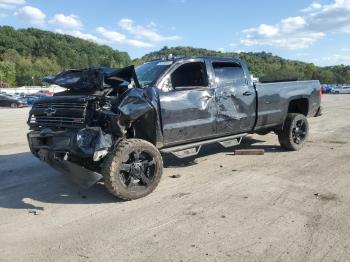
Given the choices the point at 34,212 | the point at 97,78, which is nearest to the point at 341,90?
the point at 97,78

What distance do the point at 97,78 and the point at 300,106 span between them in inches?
207

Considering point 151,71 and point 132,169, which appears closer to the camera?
point 132,169

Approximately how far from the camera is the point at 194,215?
4840 millimetres

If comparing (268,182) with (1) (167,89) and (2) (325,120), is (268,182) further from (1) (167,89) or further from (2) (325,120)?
(2) (325,120)

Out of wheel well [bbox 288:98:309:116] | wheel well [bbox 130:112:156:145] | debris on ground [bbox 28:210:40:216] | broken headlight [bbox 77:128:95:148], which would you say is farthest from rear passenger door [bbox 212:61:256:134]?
debris on ground [bbox 28:210:40:216]

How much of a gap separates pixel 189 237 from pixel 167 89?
2.75 metres

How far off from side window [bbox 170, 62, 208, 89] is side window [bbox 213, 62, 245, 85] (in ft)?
0.97

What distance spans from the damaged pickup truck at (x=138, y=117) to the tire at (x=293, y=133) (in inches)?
40.6

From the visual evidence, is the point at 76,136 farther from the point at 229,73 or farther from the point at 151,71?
the point at 229,73

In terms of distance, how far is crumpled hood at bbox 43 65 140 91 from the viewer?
5.82 m

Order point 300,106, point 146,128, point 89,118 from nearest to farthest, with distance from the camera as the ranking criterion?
point 89,118
point 146,128
point 300,106

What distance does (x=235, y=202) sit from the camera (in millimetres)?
5281

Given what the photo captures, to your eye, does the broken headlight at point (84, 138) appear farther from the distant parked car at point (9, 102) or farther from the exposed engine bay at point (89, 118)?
the distant parked car at point (9, 102)

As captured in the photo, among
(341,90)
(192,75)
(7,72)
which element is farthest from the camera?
(7,72)
